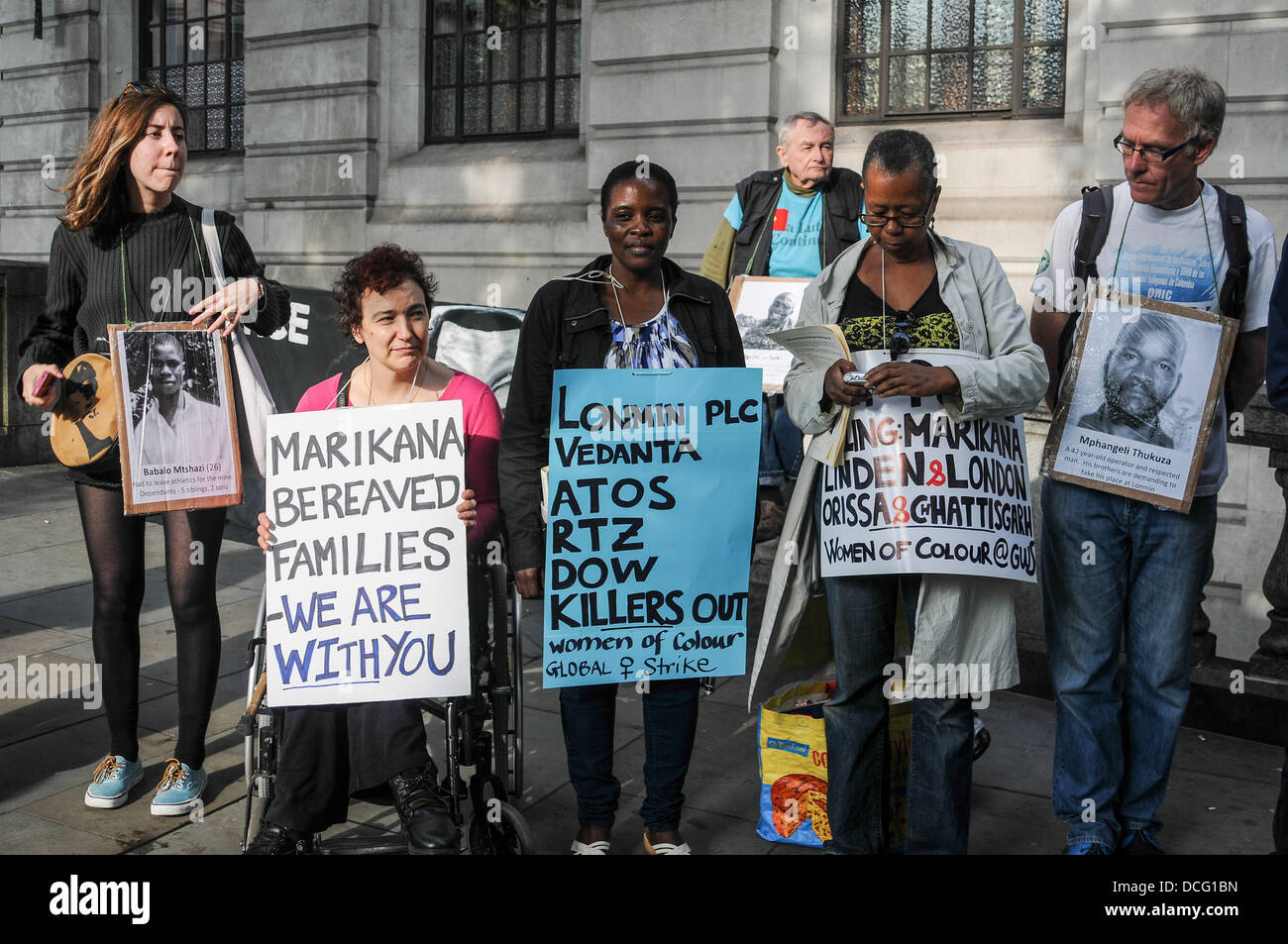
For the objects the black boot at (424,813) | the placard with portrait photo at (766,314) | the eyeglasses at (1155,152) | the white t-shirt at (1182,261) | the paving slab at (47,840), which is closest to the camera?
the black boot at (424,813)

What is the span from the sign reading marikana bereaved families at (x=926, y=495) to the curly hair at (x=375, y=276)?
4.43 feet

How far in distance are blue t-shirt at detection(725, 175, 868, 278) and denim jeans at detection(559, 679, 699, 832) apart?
2.25m

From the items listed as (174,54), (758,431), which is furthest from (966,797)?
(174,54)

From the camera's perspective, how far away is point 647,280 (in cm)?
387

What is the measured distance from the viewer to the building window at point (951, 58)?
9.25m

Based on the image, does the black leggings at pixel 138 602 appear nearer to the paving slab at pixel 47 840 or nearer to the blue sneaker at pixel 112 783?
the blue sneaker at pixel 112 783

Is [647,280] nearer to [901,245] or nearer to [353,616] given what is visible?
[901,245]

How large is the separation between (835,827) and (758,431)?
1.19 m

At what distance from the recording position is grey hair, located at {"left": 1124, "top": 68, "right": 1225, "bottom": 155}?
3.53 meters

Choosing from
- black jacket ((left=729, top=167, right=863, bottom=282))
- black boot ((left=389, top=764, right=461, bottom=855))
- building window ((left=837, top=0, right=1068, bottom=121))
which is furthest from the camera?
building window ((left=837, top=0, right=1068, bottom=121))

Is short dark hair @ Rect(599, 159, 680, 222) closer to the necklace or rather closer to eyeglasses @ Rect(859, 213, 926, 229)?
the necklace

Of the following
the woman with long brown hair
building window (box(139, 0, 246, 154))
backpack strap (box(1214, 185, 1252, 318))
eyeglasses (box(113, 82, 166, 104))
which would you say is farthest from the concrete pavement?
building window (box(139, 0, 246, 154))

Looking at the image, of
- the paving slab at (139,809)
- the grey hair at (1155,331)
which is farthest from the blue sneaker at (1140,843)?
the paving slab at (139,809)

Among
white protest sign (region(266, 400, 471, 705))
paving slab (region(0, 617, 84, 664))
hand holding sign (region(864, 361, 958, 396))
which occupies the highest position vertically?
hand holding sign (region(864, 361, 958, 396))
